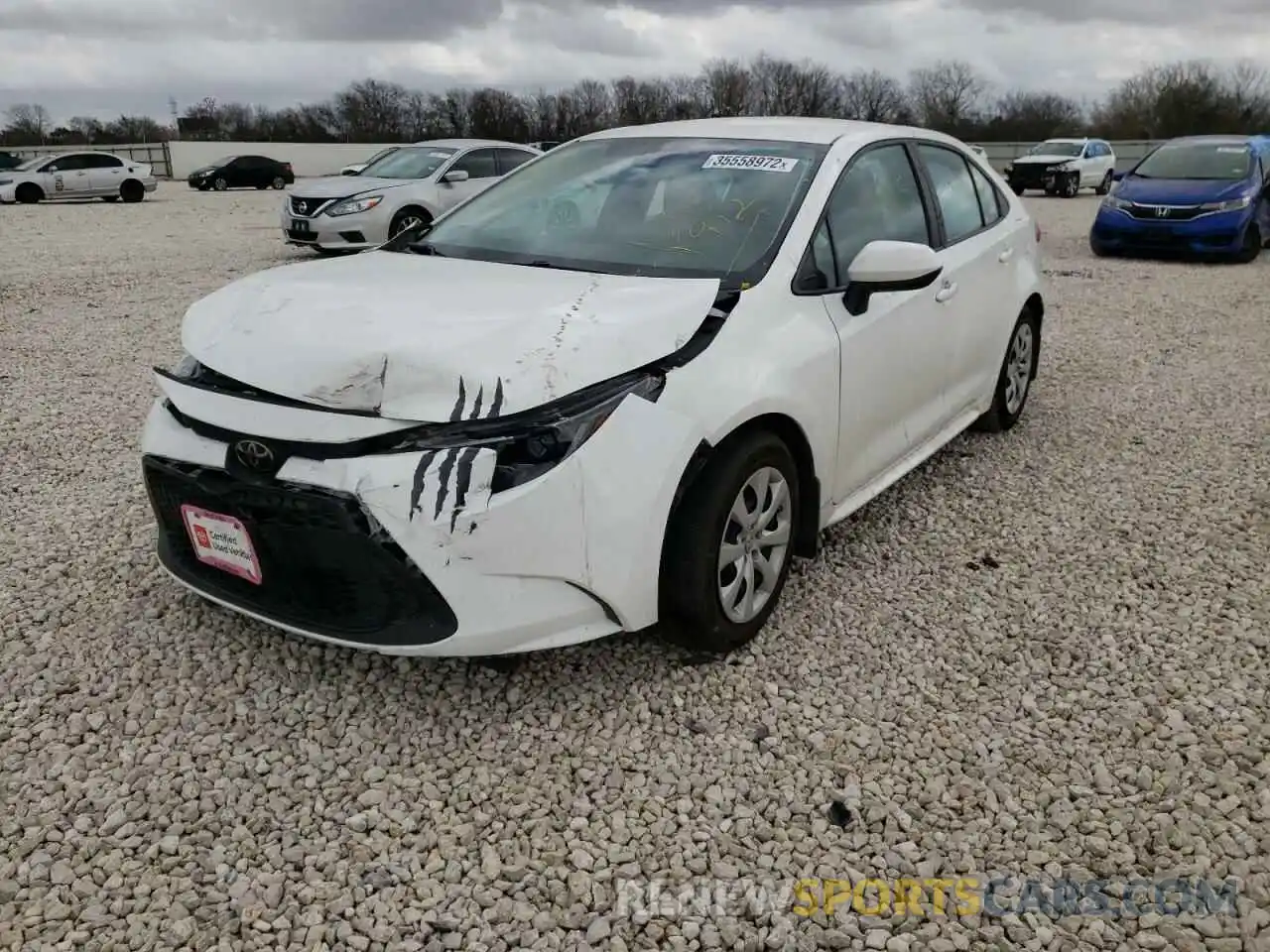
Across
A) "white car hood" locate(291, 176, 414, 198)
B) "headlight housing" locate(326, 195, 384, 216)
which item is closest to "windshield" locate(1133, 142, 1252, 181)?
"white car hood" locate(291, 176, 414, 198)

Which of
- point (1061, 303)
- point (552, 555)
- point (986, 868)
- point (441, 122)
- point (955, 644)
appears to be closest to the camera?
point (986, 868)

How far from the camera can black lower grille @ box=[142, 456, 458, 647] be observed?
2.43 m

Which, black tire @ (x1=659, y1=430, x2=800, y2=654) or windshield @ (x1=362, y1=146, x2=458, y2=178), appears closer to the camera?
black tire @ (x1=659, y1=430, x2=800, y2=654)

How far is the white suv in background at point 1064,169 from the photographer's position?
80.1ft

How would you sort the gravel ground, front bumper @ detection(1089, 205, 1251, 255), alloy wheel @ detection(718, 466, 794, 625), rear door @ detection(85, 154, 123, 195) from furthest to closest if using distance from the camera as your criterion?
rear door @ detection(85, 154, 123, 195) < front bumper @ detection(1089, 205, 1251, 255) < alloy wheel @ detection(718, 466, 794, 625) < the gravel ground

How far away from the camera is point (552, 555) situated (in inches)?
96.9

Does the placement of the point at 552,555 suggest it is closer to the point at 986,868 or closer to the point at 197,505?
the point at 197,505

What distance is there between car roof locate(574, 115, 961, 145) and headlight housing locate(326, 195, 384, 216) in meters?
7.95

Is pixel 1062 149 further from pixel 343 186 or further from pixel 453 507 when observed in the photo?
pixel 453 507

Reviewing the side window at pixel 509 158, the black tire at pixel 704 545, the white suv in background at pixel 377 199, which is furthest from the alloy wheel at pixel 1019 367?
the side window at pixel 509 158

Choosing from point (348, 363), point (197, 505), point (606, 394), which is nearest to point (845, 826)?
point (606, 394)

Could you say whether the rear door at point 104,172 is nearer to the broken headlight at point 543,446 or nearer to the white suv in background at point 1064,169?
the white suv in background at point 1064,169

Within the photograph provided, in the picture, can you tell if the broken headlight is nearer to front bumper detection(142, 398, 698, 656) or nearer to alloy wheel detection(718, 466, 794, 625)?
front bumper detection(142, 398, 698, 656)

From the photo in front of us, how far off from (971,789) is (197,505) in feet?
7.25
